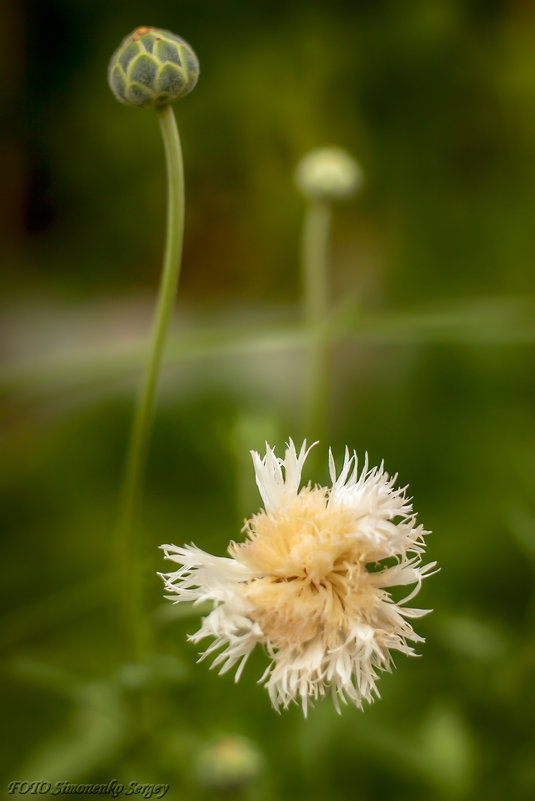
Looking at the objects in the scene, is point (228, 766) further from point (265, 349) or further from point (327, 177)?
point (265, 349)

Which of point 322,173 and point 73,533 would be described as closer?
point 322,173

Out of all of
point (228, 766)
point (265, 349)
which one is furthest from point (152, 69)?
point (265, 349)

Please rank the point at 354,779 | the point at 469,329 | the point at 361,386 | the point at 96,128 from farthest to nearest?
the point at 96,128
the point at 361,386
the point at 469,329
the point at 354,779

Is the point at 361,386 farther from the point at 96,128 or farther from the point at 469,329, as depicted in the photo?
the point at 96,128

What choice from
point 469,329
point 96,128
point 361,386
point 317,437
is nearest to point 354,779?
Answer: point 317,437

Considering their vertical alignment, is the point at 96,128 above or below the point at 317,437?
above

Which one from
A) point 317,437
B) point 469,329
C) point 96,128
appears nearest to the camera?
point 317,437

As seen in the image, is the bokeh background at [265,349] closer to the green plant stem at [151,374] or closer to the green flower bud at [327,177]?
the green plant stem at [151,374]

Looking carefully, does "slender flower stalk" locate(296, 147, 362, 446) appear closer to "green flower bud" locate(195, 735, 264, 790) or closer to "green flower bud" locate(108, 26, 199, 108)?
"green flower bud" locate(195, 735, 264, 790)

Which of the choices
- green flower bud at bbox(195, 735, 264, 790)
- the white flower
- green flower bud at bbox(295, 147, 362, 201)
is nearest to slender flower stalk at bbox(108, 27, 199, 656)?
the white flower
